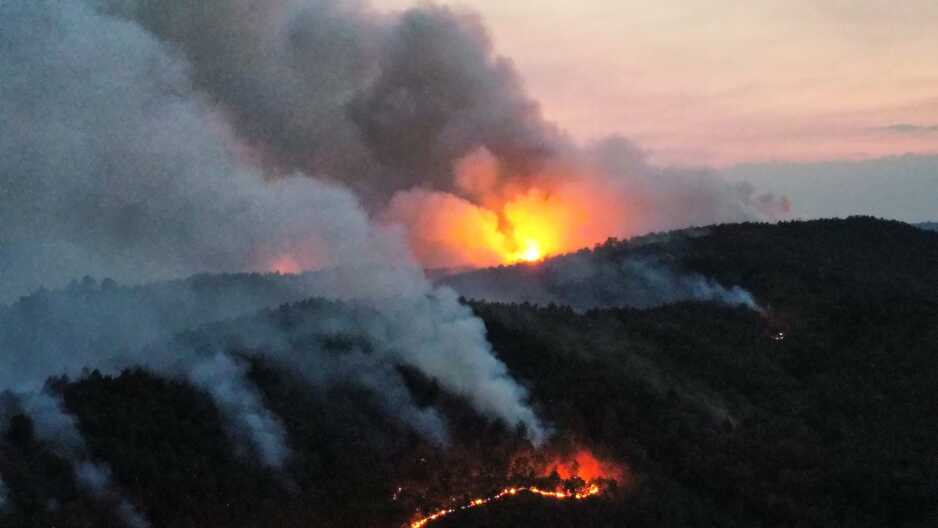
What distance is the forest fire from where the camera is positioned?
31.4 metres

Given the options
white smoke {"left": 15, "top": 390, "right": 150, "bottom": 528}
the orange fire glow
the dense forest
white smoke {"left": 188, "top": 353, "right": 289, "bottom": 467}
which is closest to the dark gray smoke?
white smoke {"left": 15, "top": 390, "right": 150, "bottom": 528}

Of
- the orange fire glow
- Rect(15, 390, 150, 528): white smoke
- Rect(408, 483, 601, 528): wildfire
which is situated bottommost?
Rect(408, 483, 601, 528): wildfire

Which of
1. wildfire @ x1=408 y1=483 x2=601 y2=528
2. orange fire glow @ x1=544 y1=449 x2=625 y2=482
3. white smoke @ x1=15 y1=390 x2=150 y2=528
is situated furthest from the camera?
orange fire glow @ x1=544 y1=449 x2=625 y2=482

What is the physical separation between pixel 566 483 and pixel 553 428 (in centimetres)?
444

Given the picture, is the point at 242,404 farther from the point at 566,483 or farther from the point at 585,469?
the point at 585,469

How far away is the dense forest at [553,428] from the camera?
30.6 meters

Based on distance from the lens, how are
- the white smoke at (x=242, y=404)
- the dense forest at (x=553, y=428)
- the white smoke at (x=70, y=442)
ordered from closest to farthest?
the white smoke at (x=70, y=442), the dense forest at (x=553, y=428), the white smoke at (x=242, y=404)

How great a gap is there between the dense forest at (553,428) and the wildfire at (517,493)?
1.07 feet

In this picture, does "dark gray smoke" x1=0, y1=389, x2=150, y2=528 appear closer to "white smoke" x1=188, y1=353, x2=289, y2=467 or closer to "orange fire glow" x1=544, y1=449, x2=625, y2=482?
"white smoke" x1=188, y1=353, x2=289, y2=467

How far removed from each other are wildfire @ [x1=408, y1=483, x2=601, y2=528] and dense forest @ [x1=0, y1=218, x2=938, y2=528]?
1.07 ft

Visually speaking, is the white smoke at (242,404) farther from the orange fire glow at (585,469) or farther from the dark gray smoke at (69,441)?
the orange fire glow at (585,469)

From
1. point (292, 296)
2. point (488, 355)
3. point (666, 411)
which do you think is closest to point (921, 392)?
point (666, 411)

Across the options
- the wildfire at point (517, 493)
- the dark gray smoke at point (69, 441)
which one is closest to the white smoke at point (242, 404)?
the dark gray smoke at point (69, 441)

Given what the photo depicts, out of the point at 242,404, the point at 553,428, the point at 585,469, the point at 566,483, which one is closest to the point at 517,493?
the point at 566,483
